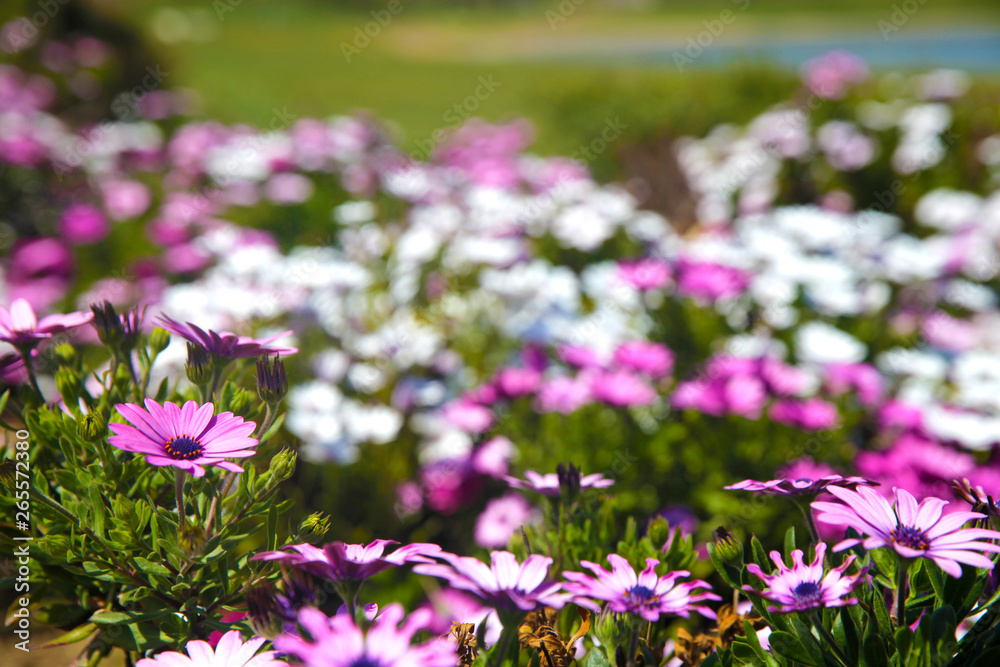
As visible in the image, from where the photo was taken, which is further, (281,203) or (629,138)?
(629,138)

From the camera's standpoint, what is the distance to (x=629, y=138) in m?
5.20

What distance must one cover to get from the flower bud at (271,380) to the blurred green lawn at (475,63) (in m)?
4.82

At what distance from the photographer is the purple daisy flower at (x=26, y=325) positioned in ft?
3.26

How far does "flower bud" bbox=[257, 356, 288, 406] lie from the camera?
2.95 ft

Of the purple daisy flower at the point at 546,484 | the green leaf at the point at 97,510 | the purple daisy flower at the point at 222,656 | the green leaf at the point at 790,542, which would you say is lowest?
the green leaf at the point at 790,542

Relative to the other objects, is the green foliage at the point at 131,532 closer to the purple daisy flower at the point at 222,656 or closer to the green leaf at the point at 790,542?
the purple daisy flower at the point at 222,656

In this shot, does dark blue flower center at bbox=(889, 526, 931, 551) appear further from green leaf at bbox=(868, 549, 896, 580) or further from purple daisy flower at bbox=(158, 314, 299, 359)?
purple daisy flower at bbox=(158, 314, 299, 359)

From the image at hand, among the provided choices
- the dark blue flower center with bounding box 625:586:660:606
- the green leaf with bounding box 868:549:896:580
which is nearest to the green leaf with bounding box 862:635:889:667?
the green leaf with bounding box 868:549:896:580

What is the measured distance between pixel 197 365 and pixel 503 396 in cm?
107

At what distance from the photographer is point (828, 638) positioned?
0.82 metres

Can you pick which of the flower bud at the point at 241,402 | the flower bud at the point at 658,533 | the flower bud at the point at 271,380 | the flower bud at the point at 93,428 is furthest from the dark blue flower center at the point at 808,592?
the flower bud at the point at 93,428

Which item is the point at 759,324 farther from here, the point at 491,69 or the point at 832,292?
the point at 491,69

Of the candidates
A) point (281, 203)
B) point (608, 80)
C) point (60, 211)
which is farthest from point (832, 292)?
point (608, 80)

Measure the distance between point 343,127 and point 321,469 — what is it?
2.67m
